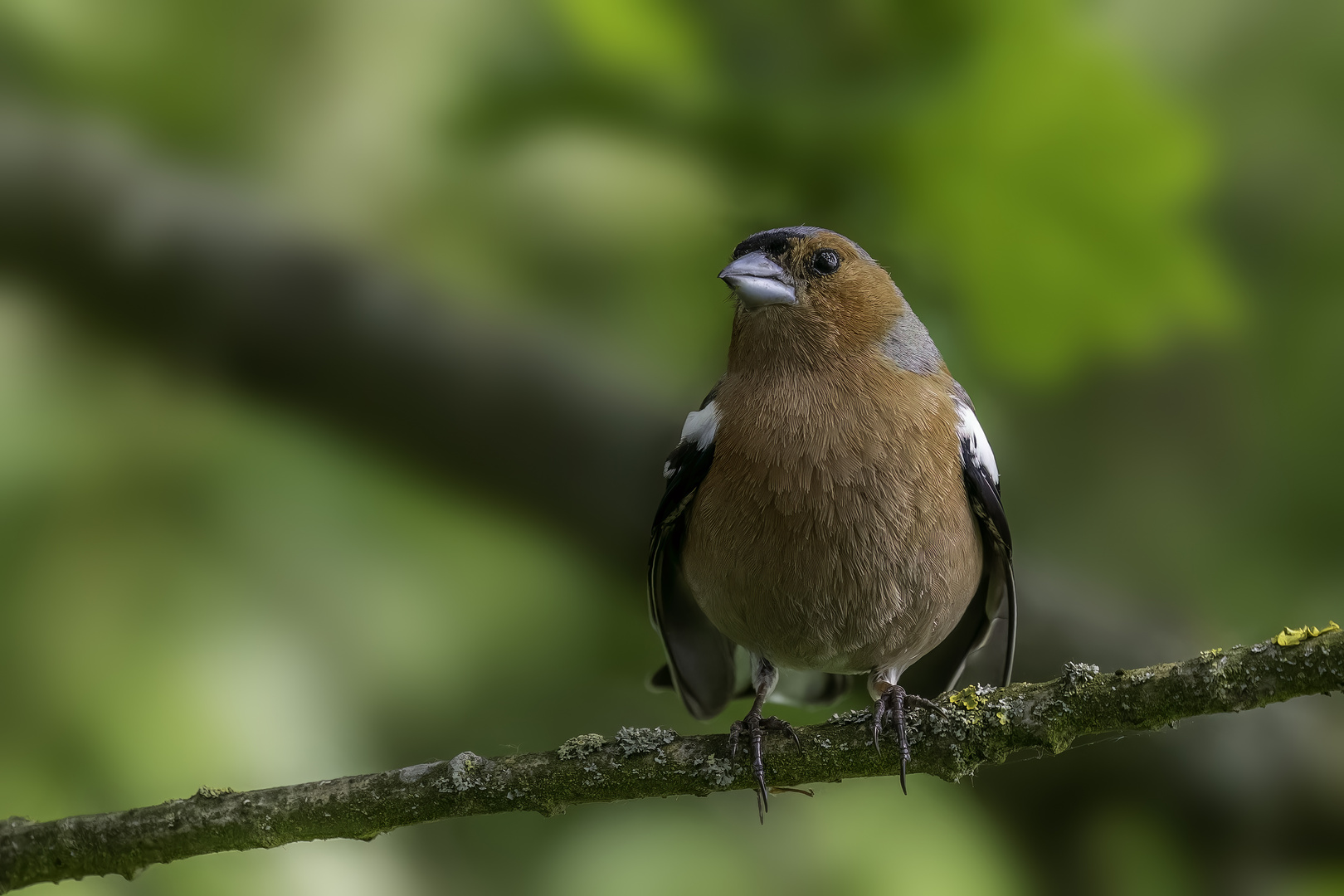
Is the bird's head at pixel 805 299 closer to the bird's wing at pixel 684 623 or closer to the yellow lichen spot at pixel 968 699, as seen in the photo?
the bird's wing at pixel 684 623

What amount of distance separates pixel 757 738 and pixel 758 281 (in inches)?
26.2

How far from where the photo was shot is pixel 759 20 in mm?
2184

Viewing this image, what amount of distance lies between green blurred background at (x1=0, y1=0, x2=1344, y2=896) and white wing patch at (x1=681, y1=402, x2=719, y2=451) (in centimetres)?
67

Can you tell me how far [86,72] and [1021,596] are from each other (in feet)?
8.05

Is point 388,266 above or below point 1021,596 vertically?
above

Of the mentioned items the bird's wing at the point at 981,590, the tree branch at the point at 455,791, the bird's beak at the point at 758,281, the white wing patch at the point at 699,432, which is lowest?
the tree branch at the point at 455,791

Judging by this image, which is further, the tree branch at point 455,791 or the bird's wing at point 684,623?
the bird's wing at point 684,623

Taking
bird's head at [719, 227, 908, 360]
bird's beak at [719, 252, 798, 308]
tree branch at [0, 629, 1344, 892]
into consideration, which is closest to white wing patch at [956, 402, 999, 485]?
bird's head at [719, 227, 908, 360]

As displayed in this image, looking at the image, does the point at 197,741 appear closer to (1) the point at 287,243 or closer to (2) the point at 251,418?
(2) the point at 251,418

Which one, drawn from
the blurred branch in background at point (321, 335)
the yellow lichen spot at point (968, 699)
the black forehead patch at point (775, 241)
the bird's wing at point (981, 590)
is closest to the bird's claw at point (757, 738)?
the yellow lichen spot at point (968, 699)

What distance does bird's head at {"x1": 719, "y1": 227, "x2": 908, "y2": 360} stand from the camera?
5.05 feet

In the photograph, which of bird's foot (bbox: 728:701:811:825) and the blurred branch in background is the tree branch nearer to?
bird's foot (bbox: 728:701:811:825)

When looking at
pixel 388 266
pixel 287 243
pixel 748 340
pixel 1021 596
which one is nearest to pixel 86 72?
pixel 287 243

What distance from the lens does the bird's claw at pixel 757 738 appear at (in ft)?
4.33
